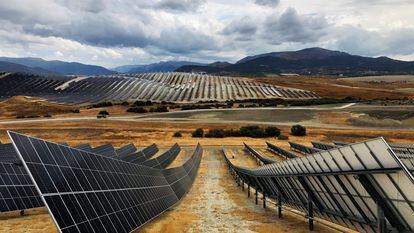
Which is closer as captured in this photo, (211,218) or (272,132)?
(211,218)

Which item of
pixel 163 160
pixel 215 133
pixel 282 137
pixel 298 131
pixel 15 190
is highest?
pixel 15 190

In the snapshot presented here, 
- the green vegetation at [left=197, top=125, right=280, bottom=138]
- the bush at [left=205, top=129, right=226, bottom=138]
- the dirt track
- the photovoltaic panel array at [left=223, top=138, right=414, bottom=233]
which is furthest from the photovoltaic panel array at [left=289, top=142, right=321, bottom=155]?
the photovoltaic panel array at [left=223, top=138, right=414, bottom=233]

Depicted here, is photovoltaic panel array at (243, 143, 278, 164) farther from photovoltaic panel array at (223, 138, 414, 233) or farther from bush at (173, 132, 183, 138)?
photovoltaic panel array at (223, 138, 414, 233)

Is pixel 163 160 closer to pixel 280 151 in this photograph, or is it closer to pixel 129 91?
pixel 280 151

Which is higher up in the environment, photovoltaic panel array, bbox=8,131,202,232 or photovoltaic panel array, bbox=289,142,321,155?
photovoltaic panel array, bbox=8,131,202,232

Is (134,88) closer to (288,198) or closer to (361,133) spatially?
(361,133)

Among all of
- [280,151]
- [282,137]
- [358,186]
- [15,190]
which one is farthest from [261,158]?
[358,186]

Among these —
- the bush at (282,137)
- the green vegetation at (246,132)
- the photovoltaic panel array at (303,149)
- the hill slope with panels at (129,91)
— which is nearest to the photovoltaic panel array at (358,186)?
the photovoltaic panel array at (303,149)
